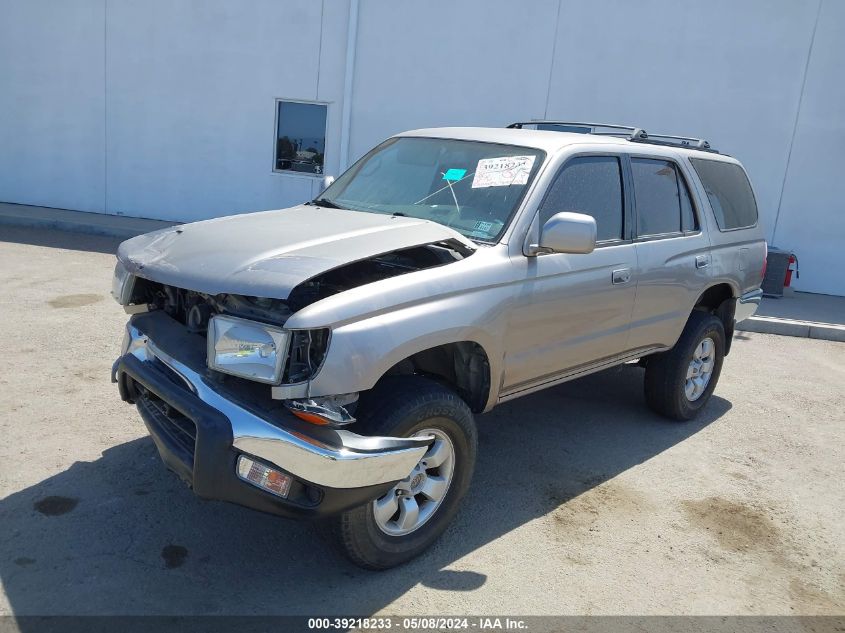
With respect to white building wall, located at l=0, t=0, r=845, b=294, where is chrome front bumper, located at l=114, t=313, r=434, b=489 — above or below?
below

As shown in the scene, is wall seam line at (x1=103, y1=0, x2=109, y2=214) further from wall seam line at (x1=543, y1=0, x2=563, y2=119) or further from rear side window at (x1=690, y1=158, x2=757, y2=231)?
rear side window at (x1=690, y1=158, x2=757, y2=231)

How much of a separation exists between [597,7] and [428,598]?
982 cm

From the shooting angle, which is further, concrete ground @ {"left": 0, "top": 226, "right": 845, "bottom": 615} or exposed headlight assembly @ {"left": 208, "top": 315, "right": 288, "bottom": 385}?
concrete ground @ {"left": 0, "top": 226, "right": 845, "bottom": 615}

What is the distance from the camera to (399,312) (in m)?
3.27

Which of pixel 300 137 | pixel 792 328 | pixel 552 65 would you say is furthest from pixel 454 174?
pixel 300 137

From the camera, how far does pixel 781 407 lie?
6359 mm

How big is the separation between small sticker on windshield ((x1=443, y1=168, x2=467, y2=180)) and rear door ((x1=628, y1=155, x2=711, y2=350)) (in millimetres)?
1229

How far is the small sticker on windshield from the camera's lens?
437cm

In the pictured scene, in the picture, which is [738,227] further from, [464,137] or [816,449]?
[464,137]

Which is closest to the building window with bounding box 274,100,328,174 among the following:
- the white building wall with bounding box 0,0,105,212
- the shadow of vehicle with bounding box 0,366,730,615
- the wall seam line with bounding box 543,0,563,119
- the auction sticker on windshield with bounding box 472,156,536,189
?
the white building wall with bounding box 0,0,105,212

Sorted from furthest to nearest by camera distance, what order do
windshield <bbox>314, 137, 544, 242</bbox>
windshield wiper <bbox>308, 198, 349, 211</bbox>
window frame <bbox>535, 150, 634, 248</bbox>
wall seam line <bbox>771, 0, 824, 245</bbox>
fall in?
1. wall seam line <bbox>771, 0, 824, 245</bbox>
2. windshield wiper <bbox>308, 198, 349, 211</bbox>
3. window frame <bbox>535, 150, 634, 248</bbox>
4. windshield <bbox>314, 137, 544, 242</bbox>

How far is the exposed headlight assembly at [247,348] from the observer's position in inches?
118

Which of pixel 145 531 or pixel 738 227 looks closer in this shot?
pixel 145 531

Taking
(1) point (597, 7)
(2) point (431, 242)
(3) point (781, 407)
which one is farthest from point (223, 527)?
(1) point (597, 7)
